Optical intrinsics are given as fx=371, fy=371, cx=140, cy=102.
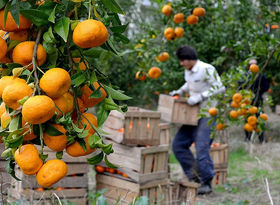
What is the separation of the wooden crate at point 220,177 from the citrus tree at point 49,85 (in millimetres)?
4587

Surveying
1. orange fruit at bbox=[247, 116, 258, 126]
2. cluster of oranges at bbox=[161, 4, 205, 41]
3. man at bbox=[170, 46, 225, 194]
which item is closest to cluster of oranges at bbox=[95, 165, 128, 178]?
man at bbox=[170, 46, 225, 194]

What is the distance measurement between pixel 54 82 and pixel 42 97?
0.14 feet

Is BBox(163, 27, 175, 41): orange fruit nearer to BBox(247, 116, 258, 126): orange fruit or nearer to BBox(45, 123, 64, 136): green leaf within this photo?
BBox(247, 116, 258, 126): orange fruit

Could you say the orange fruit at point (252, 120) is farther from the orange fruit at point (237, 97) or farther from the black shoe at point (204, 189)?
the black shoe at point (204, 189)

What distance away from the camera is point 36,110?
782mm

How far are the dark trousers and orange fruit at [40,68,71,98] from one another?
382 centimetres

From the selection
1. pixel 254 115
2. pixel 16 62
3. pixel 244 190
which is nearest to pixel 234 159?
pixel 244 190

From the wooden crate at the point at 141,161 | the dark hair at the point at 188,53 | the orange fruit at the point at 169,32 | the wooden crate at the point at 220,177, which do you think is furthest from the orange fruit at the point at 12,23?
the wooden crate at the point at 220,177

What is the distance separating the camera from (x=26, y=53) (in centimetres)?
91

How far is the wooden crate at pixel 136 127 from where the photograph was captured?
143 inches

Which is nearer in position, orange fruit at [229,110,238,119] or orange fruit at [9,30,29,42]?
orange fruit at [9,30,29,42]

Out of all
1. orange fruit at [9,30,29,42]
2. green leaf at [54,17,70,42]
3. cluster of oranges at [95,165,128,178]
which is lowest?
cluster of oranges at [95,165,128,178]

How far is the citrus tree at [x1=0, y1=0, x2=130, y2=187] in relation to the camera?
85 centimetres

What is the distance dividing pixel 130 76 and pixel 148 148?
4.89m
